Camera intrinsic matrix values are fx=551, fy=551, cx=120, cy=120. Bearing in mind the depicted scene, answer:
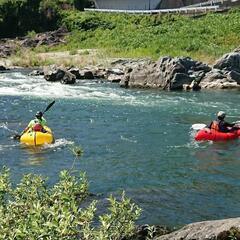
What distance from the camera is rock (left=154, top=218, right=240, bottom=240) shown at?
7168 millimetres

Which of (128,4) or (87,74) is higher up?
(128,4)

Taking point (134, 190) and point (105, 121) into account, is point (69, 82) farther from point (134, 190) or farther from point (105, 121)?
point (134, 190)

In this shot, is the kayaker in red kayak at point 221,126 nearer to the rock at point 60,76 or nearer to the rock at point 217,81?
the rock at point 217,81

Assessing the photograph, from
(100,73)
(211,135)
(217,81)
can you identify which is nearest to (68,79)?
(100,73)

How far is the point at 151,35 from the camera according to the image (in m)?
45.8

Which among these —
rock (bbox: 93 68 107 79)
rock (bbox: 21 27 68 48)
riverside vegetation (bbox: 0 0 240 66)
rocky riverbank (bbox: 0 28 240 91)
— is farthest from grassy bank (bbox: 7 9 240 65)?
rocky riverbank (bbox: 0 28 240 91)

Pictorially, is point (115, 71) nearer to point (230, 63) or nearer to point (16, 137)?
point (230, 63)

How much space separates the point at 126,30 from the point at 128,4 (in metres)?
13.8

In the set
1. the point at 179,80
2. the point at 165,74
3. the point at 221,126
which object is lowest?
the point at 179,80

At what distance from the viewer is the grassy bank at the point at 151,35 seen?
4075 cm

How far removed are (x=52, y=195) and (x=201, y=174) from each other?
27.1 feet

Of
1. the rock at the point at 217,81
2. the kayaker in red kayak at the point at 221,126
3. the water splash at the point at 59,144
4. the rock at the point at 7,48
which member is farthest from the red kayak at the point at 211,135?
the rock at the point at 7,48

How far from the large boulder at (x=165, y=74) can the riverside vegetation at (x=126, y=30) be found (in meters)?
5.60

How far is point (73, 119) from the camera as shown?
70.7 ft
